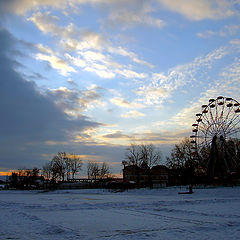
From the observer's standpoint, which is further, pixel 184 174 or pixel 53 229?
pixel 184 174

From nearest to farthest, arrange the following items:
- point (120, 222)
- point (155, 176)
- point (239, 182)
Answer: point (120, 222), point (239, 182), point (155, 176)

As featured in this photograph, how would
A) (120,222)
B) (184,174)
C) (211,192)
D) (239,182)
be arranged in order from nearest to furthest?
(120,222)
(211,192)
(239,182)
(184,174)

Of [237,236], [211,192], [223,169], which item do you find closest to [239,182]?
[223,169]

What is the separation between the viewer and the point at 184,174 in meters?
77.8

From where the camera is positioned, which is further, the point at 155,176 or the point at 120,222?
the point at 155,176

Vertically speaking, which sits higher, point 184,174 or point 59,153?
point 59,153

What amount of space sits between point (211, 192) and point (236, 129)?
37.7 ft

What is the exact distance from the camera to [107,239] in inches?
389

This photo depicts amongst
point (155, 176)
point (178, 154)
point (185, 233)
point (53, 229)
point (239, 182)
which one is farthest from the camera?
point (155, 176)

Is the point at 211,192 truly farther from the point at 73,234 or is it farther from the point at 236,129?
the point at 73,234

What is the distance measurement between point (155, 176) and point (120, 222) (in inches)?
5267

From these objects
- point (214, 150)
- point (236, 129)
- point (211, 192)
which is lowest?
point (211, 192)

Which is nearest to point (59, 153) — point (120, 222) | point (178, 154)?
point (178, 154)

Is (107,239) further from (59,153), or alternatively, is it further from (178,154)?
(59,153)
